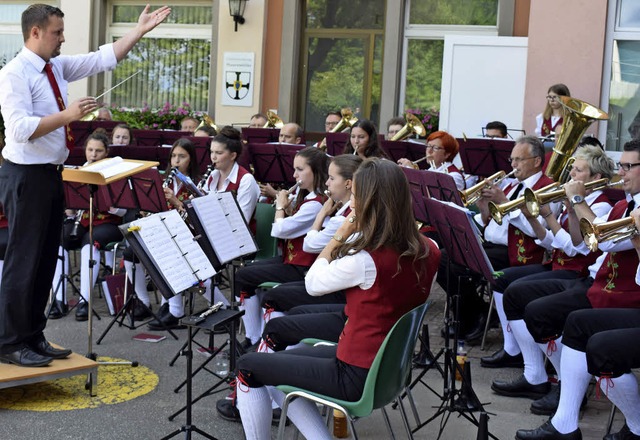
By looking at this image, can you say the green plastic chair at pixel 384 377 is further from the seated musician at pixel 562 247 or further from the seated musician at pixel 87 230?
the seated musician at pixel 87 230

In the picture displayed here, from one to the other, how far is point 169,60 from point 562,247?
36.1 ft

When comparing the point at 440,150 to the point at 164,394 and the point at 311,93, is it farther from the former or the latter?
the point at 311,93

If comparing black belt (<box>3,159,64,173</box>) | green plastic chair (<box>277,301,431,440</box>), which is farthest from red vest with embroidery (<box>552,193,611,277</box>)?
black belt (<box>3,159,64,173</box>)

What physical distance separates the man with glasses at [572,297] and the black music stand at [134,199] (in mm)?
2619

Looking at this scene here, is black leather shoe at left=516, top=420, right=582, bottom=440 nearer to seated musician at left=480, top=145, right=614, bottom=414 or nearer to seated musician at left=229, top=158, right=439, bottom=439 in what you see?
seated musician at left=480, top=145, right=614, bottom=414

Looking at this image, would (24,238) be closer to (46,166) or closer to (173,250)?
(46,166)

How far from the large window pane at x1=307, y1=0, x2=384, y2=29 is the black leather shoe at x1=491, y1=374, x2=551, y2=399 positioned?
9392mm

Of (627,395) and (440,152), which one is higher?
(440,152)

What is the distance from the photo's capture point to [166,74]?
15.8 meters

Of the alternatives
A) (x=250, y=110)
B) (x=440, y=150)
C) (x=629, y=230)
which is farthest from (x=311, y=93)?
(x=629, y=230)

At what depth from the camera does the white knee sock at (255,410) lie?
167 inches

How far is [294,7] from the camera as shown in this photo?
1426 cm

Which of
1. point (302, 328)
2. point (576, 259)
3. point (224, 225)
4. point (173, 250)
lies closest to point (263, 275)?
point (224, 225)

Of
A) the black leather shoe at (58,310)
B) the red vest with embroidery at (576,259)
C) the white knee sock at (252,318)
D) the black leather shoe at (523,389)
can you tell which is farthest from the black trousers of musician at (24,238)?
the red vest with embroidery at (576,259)
